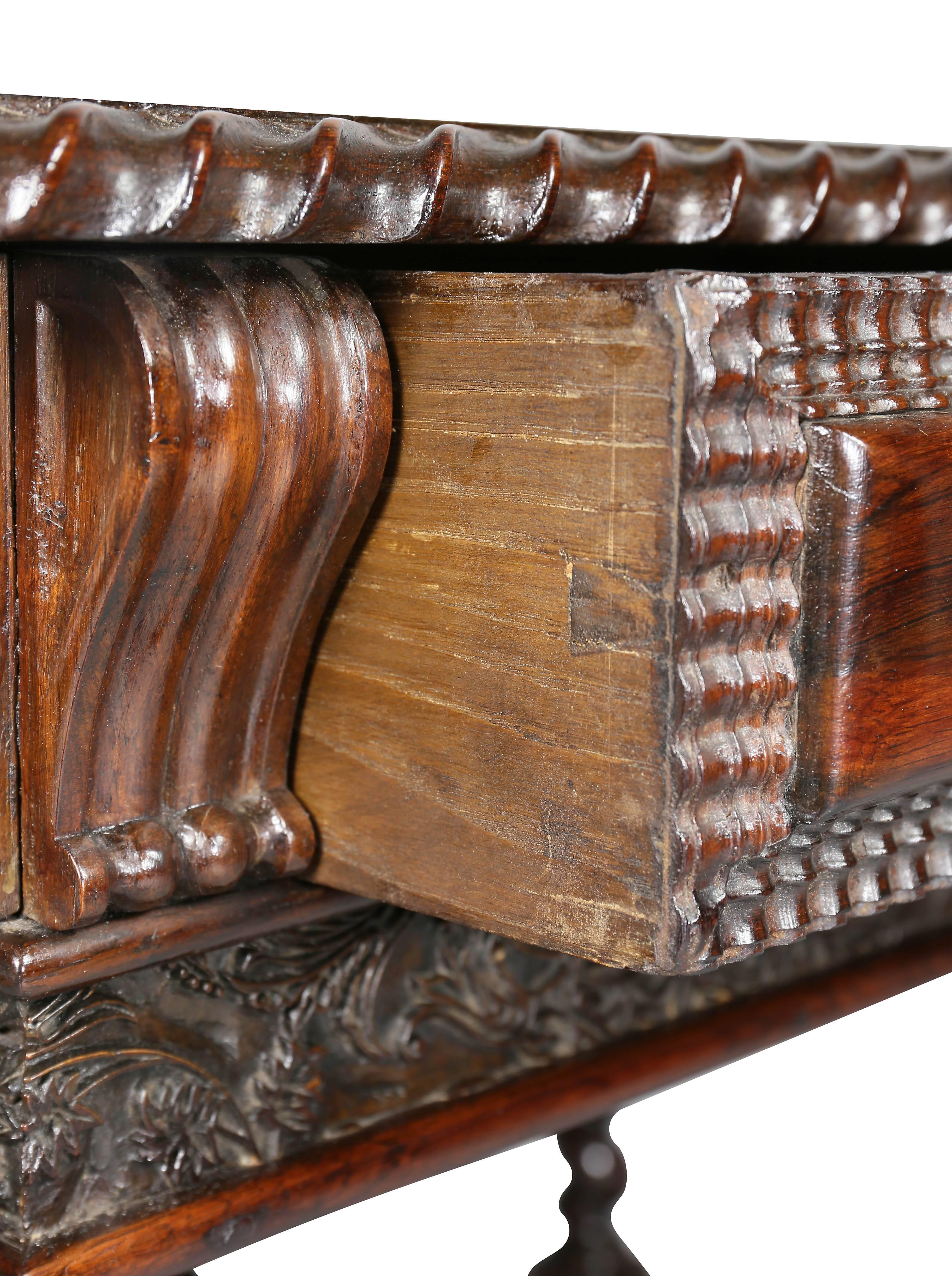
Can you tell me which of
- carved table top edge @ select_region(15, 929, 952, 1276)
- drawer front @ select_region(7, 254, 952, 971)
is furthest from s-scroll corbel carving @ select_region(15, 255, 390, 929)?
carved table top edge @ select_region(15, 929, 952, 1276)

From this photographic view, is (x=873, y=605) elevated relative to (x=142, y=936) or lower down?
elevated

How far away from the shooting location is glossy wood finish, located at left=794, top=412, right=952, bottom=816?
0.58 m

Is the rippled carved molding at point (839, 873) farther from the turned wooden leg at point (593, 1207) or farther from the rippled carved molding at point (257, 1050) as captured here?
the turned wooden leg at point (593, 1207)

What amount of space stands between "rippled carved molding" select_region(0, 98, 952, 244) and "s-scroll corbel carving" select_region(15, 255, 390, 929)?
0.05 metres

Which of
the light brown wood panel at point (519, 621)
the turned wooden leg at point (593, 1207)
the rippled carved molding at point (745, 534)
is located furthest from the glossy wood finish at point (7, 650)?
the turned wooden leg at point (593, 1207)

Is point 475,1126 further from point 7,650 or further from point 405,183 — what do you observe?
point 405,183

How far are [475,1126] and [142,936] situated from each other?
250 millimetres

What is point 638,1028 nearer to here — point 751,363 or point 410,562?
point 410,562

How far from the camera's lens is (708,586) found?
56cm

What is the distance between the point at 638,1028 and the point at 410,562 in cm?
41

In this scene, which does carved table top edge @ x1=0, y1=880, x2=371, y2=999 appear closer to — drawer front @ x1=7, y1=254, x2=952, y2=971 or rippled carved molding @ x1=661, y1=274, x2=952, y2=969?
drawer front @ x1=7, y1=254, x2=952, y2=971

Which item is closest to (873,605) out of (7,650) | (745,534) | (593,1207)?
(745,534)

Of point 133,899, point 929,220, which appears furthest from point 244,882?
point 929,220

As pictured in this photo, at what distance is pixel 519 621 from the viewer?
60 centimetres
